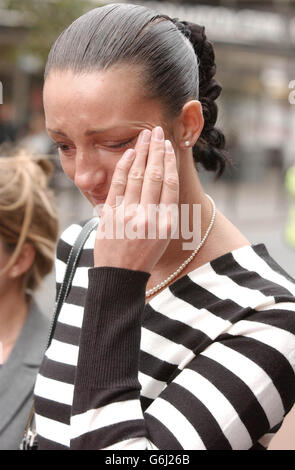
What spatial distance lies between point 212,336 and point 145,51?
0.62m

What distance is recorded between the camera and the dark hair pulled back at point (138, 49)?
1305mm

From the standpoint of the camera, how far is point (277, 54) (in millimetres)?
14484

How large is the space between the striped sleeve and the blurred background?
359 cm

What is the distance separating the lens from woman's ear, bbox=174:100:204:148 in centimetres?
139

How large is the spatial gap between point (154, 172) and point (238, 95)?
17.9 metres

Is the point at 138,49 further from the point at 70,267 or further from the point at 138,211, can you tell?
the point at 70,267

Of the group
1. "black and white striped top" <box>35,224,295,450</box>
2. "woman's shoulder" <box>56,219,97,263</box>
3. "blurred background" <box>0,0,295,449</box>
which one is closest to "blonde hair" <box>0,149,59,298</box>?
"woman's shoulder" <box>56,219,97,263</box>

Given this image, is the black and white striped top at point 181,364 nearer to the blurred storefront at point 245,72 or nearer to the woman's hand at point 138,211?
the woman's hand at point 138,211

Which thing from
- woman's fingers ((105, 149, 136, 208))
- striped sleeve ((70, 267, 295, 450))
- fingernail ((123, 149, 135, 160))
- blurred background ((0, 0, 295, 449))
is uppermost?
blurred background ((0, 0, 295, 449))

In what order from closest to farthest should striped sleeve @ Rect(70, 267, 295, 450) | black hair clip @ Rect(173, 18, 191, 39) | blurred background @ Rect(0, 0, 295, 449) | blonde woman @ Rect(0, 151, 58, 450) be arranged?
1. striped sleeve @ Rect(70, 267, 295, 450)
2. black hair clip @ Rect(173, 18, 191, 39)
3. blonde woman @ Rect(0, 151, 58, 450)
4. blurred background @ Rect(0, 0, 295, 449)

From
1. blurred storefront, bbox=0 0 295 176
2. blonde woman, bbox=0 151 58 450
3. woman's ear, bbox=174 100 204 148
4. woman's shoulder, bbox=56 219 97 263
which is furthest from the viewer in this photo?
blurred storefront, bbox=0 0 295 176

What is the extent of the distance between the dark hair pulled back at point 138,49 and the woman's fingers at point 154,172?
114 millimetres

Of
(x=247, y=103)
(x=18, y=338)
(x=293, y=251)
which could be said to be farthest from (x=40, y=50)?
(x=247, y=103)

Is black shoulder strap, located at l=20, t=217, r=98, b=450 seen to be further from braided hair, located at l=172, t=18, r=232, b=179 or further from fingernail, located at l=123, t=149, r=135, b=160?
fingernail, located at l=123, t=149, r=135, b=160
